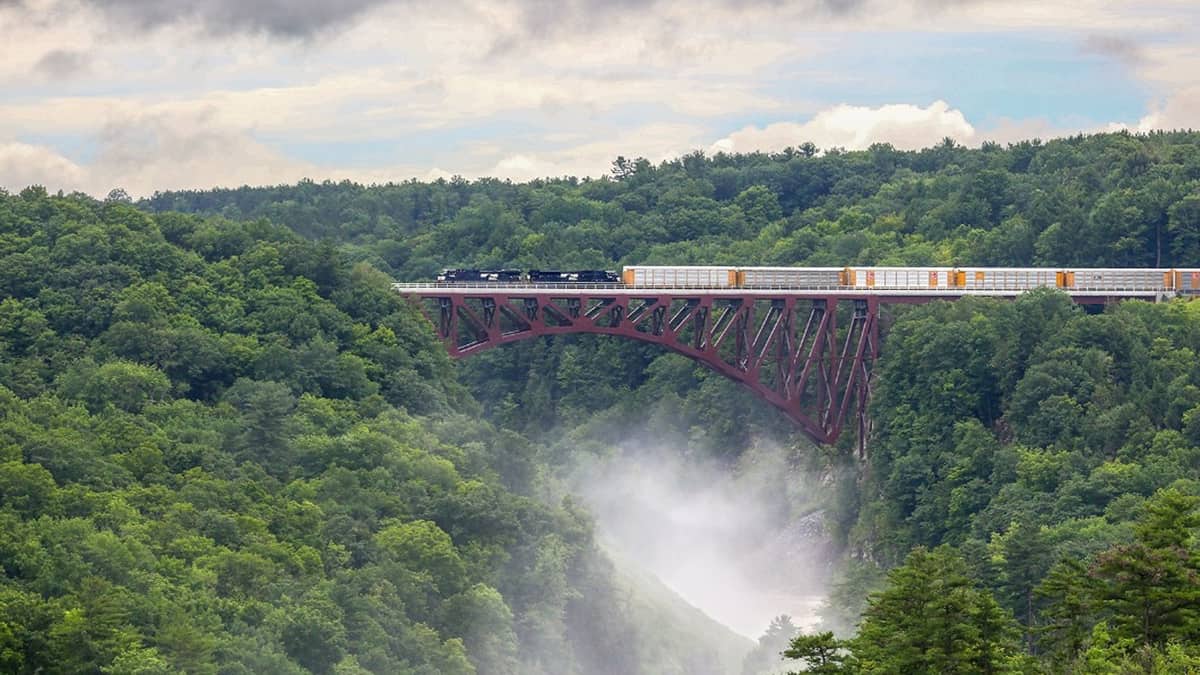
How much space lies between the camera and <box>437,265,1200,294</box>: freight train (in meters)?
126

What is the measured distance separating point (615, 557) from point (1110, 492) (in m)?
26.2

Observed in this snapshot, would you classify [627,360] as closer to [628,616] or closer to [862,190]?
[862,190]

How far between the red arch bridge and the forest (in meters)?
2.21

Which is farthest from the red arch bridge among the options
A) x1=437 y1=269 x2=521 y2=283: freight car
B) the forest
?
the forest

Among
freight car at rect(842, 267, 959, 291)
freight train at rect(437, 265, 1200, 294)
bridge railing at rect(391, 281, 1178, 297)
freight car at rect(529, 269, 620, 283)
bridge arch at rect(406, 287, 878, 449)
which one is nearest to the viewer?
bridge arch at rect(406, 287, 878, 449)

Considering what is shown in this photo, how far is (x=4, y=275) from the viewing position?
11869 cm

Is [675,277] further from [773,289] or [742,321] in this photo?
[773,289]

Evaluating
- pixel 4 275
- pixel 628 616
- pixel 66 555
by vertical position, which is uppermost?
pixel 4 275

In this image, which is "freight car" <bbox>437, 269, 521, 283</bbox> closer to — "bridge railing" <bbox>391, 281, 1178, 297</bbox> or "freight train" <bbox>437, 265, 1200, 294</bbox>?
"freight train" <bbox>437, 265, 1200, 294</bbox>

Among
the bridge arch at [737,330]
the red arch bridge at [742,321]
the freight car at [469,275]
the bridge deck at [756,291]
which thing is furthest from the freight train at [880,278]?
the bridge arch at [737,330]

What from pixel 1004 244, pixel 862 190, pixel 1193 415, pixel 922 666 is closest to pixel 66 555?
pixel 922 666

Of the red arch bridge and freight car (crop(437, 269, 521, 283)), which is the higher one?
freight car (crop(437, 269, 521, 283))

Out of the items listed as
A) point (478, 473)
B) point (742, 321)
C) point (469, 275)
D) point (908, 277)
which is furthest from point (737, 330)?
point (478, 473)

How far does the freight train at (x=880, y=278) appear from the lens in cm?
12594
